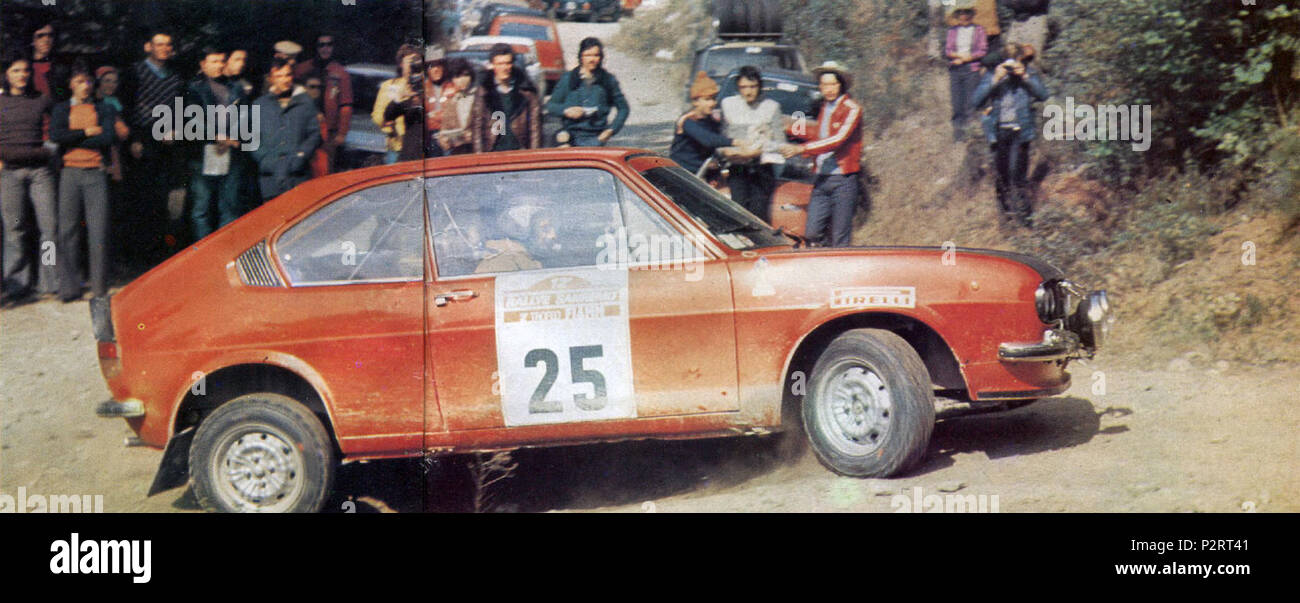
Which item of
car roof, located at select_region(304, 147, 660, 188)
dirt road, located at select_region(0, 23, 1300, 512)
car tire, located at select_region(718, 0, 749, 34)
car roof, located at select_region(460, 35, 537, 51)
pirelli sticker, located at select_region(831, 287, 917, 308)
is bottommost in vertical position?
dirt road, located at select_region(0, 23, 1300, 512)

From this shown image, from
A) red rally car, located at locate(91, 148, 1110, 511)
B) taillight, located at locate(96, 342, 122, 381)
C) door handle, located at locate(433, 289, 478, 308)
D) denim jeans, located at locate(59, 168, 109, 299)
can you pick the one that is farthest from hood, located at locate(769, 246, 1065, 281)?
denim jeans, located at locate(59, 168, 109, 299)

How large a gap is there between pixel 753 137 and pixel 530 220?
2140 millimetres

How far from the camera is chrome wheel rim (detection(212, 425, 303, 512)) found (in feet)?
19.1

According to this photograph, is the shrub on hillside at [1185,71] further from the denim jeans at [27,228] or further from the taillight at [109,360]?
the denim jeans at [27,228]

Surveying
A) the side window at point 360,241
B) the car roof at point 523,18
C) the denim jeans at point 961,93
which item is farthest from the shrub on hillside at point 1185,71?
the side window at point 360,241

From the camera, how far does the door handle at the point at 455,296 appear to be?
5.84m

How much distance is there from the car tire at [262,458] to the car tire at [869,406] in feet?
7.39

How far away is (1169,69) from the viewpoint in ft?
24.5

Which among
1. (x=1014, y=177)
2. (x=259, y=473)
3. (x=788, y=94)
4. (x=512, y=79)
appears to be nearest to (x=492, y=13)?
(x=512, y=79)

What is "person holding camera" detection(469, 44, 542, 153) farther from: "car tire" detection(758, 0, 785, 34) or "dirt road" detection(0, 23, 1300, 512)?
"dirt road" detection(0, 23, 1300, 512)

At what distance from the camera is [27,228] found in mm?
6348

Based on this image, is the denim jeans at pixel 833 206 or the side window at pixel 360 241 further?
the denim jeans at pixel 833 206

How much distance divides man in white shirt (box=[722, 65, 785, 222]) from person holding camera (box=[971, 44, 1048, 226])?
4.35 feet

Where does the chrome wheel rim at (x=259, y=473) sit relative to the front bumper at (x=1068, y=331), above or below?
below
